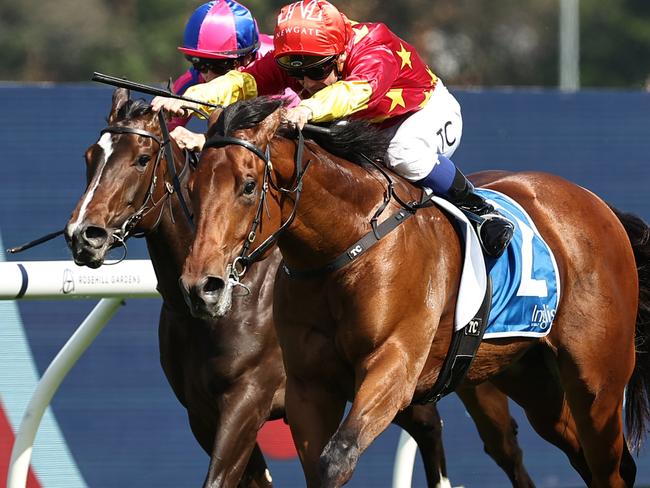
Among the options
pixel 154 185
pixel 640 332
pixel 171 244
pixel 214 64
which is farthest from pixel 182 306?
pixel 640 332

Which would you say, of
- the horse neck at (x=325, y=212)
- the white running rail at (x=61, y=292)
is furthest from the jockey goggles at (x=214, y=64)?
the horse neck at (x=325, y=212)

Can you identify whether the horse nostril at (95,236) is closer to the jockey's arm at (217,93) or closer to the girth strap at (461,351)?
the jockey's arm at (217,93)

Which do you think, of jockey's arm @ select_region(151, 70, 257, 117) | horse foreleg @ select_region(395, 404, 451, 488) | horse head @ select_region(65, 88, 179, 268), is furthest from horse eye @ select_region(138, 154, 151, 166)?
horse foreleg @ select_region(395, 404, 451, 488)

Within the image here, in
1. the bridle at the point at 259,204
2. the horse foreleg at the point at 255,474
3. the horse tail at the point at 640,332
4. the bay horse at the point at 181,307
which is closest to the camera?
the bridle at the point at 259,204

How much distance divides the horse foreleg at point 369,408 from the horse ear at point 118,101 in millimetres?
1393

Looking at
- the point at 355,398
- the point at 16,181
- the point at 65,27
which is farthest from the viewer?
the point at 65,27

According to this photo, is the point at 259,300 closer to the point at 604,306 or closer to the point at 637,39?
the point at 604,306

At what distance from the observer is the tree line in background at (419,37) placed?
13.3m

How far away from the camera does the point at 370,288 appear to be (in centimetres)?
365

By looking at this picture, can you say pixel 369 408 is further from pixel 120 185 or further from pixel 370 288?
pixel 120 185

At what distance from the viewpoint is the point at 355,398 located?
3.53 m

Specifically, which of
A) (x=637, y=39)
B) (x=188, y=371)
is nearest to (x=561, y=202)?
(x=188, y=371)

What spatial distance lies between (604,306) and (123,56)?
34.6 ft

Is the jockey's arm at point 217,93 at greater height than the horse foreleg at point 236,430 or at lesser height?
greater
